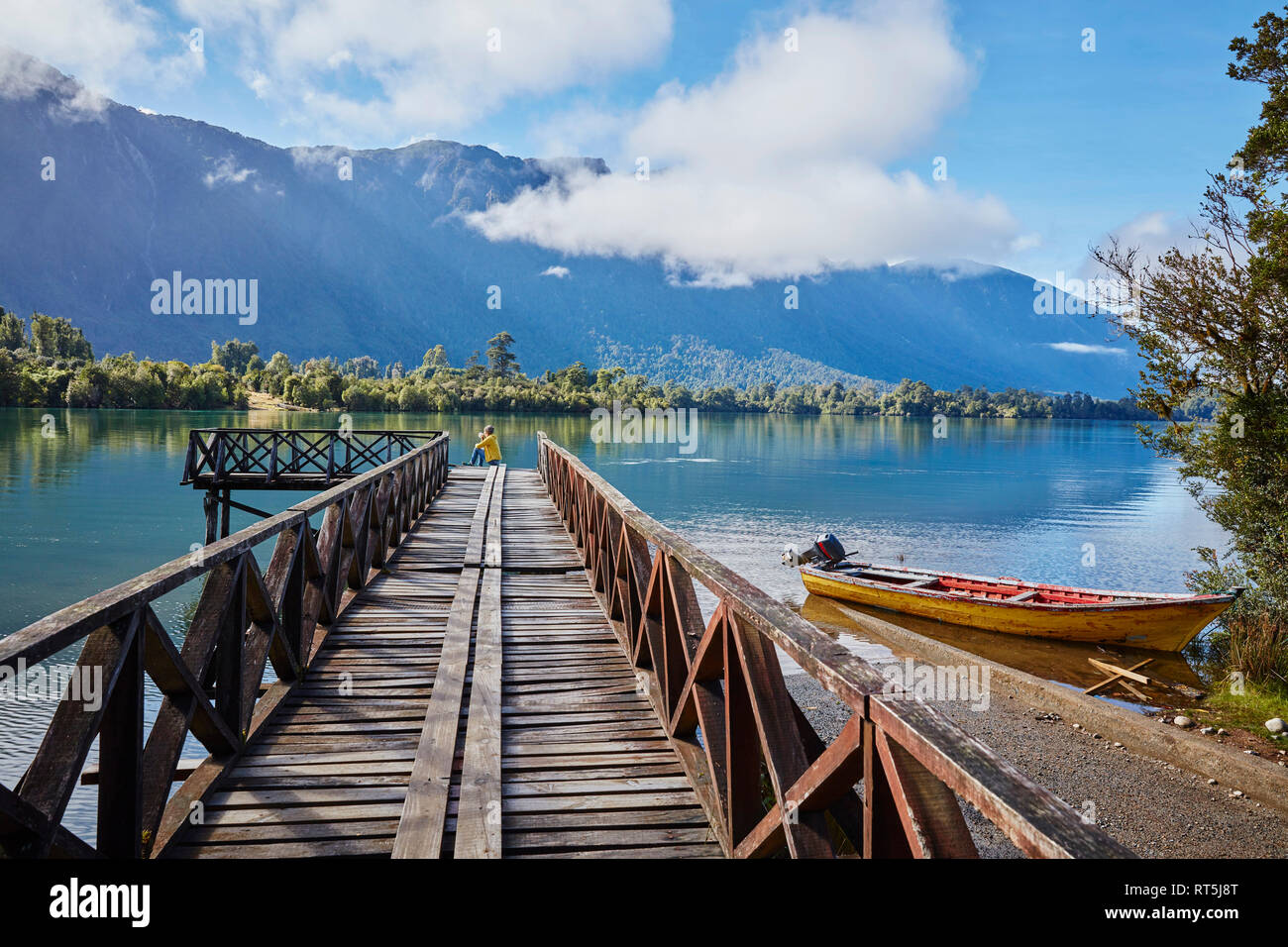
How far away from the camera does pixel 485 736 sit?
406cm

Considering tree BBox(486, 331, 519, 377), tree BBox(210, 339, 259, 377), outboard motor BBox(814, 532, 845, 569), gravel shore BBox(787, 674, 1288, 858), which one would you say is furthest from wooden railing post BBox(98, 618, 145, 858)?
tree BBox(210, 339, 259, 377)

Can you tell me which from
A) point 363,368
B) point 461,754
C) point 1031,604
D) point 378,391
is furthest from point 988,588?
point 363,368

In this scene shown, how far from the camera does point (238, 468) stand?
22703 millimetres

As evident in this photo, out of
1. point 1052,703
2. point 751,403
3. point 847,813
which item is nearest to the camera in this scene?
point 847,813

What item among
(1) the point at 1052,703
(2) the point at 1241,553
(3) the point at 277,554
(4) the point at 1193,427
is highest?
(4) the point at 1193,427

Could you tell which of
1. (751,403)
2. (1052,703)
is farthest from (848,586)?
(751,403)

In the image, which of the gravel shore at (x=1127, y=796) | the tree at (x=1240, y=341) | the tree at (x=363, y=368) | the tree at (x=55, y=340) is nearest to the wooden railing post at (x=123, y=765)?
the gravel shore at (x=1127, y=796)

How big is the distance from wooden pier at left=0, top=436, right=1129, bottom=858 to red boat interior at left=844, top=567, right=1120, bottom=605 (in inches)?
485

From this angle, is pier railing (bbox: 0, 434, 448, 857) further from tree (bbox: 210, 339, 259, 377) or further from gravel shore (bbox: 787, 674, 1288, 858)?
tree (bbox: 210, 339, 259, 377)

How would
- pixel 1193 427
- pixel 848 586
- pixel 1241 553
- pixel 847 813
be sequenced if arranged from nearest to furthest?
pixel 847 813 < pixel 1193 427 < pixel 1241 553 < pixel 848 586

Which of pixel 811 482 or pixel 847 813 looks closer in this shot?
pixel 847 813

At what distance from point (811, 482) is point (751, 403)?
4441 inches

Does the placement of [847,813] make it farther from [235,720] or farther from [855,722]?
[235,720]

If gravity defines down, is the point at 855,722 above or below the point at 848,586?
above
